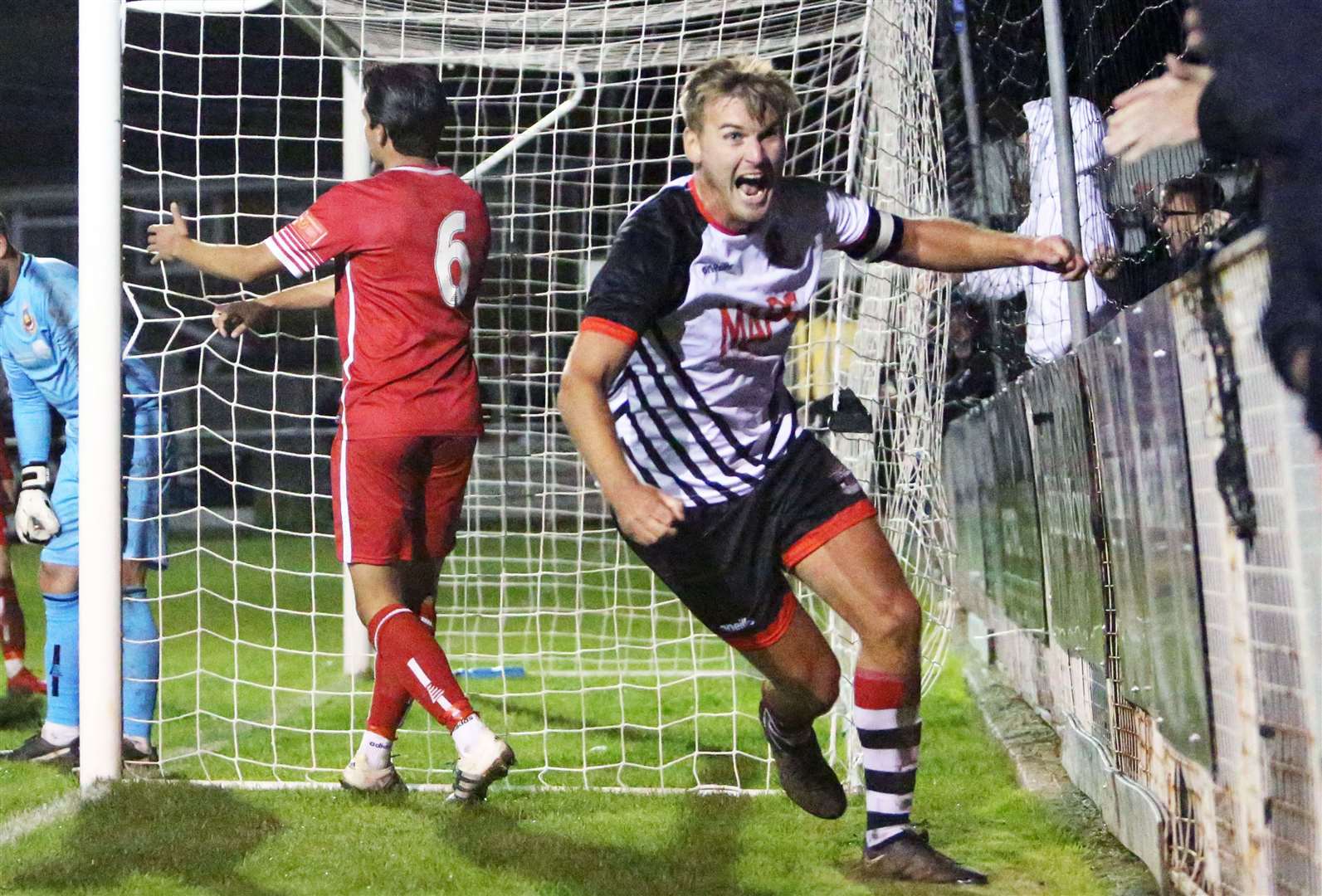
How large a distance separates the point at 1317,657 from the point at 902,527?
3056 mm

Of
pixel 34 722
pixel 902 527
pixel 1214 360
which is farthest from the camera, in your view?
pixel 34 722

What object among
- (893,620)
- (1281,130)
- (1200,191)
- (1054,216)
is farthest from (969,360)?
(1281,130)

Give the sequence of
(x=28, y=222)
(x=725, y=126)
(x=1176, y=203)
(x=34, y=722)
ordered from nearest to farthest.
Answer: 1. (x=1176, y=203)
2. (x=725, y=126)
3. (x=34, y=722)
4. (x=28, y=222)

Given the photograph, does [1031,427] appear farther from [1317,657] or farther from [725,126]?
[1317,657]

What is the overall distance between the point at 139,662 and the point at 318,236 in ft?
5.84

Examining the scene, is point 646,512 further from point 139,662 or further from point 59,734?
point 59,734

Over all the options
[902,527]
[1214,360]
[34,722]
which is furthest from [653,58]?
[1214,360]

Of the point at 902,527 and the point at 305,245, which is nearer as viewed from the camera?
the point at 305,245

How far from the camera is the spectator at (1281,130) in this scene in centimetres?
178

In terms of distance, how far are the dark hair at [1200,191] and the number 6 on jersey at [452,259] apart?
2.09 meters

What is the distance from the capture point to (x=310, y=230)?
4.43 meters

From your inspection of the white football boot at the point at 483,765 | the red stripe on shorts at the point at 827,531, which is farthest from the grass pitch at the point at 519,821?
the red stripe on shorts at the point at 827,531

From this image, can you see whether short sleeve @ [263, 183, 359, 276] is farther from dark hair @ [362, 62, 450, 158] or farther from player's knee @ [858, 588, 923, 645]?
player's knee @ [858, 588, 923, 645]

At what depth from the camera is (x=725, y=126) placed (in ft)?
11.7
